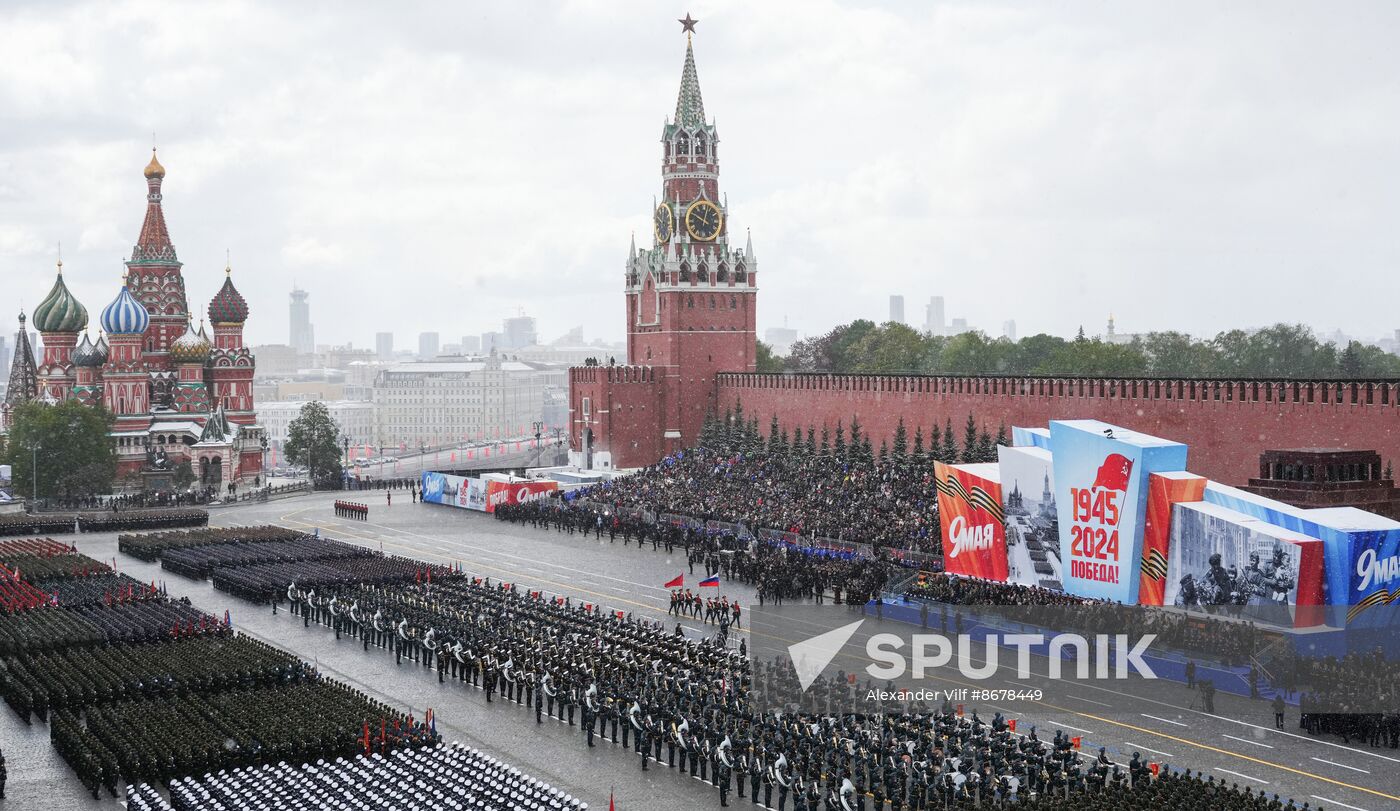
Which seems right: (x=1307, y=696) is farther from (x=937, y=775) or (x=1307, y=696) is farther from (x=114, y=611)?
(x=114, y=611)

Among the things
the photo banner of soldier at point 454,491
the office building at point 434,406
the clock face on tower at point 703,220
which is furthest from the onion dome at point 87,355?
the office building at point 434,406

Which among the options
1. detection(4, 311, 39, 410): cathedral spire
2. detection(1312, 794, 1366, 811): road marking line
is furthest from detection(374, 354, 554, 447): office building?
detection(1312, 794, 1366, 811): road marking line

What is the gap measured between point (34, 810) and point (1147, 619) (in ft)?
71.2

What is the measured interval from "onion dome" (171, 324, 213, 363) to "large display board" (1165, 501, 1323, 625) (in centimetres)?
6499

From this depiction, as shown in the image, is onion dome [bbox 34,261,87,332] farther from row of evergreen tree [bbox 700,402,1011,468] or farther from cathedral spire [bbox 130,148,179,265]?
row of evergreen tree [bbox 700,402,1011,468]

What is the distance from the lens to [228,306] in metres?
86.7

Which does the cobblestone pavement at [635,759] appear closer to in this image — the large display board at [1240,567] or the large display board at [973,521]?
the large display board at [1240,567]

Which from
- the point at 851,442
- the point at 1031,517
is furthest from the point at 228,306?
the point at 1031,517

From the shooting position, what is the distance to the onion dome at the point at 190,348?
274ft

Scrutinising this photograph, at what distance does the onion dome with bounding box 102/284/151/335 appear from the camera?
3191 inches

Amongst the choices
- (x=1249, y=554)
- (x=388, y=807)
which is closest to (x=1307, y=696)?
(x=1249, y=554)

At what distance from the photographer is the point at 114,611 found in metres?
36.0

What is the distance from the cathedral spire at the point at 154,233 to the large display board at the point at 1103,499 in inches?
2625

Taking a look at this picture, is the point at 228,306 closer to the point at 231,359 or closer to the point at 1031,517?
the point at 231,359
